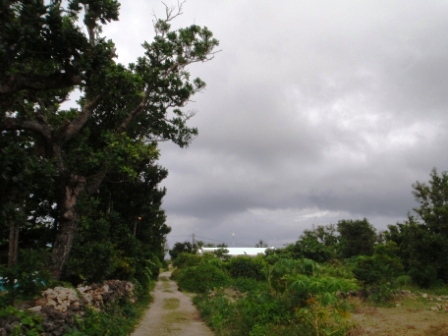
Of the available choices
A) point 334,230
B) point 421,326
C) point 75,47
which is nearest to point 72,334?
point 75,47

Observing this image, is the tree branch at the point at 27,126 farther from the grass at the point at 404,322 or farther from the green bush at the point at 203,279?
the green bush at the point at 203,279

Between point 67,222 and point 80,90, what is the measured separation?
6231mm

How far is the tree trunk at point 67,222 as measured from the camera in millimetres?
11789

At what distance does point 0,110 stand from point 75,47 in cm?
233

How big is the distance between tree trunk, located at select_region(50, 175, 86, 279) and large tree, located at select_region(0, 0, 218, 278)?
0.03m

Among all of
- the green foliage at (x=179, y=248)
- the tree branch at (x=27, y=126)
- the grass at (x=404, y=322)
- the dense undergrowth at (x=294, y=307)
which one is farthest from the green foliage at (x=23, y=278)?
the green foliage at (x=179, y=248)

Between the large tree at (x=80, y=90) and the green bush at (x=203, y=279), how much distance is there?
12.5m

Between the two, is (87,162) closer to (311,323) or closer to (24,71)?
(24,71)

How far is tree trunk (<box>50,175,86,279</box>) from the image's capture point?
11789 mm

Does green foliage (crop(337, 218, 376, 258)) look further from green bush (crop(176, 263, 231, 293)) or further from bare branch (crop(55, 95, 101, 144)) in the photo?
bare branch (crop(55, 95, 101, 144))

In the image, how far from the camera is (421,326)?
980cm

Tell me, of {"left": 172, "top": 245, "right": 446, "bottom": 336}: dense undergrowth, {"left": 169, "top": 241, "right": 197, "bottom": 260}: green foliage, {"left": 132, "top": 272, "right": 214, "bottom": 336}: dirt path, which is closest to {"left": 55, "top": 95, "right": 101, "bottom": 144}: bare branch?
{"left": 132, "top": 272, "right": 214, "bottom": 336}: dirt path

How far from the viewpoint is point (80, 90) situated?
6926mm

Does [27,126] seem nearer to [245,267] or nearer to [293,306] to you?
[293,306]
